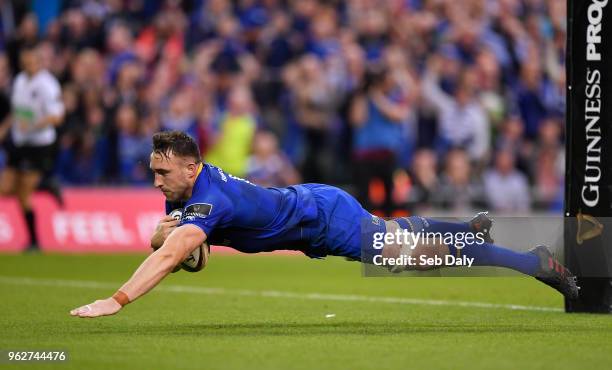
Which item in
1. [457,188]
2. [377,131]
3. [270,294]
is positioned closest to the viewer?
[270,294]

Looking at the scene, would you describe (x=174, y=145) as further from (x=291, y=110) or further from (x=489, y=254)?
(x=291, y=110)

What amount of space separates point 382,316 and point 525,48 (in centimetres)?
1406

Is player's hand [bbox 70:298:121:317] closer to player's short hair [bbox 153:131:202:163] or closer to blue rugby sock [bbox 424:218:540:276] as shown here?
player's short hair [bbox 153:131:202:163]

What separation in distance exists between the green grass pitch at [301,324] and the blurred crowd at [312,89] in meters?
5.30

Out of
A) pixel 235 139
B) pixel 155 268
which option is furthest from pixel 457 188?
pixel 155 268

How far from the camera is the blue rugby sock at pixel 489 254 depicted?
31.1 ft

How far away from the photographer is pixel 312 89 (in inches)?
822

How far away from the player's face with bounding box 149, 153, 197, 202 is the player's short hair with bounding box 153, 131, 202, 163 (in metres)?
0.03

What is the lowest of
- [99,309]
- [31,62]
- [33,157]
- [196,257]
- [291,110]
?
[99,309]

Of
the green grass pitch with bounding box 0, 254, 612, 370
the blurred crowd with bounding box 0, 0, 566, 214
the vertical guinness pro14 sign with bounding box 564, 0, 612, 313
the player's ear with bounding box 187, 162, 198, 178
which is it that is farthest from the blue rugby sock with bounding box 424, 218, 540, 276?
the blurred crowd with bounding box 0, 0, 566, 214

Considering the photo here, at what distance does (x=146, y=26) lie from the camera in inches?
901

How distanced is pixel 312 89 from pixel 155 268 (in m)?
12.7

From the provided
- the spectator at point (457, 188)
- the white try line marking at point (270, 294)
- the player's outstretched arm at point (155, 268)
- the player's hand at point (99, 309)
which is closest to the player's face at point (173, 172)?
the player's outstretched arm at point (155, 268)

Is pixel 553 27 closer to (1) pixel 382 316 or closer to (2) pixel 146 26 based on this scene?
(2) pixel 146 26
